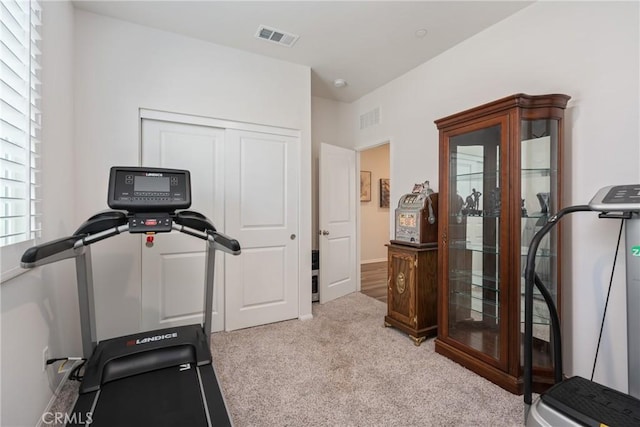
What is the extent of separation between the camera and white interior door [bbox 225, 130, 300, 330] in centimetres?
312

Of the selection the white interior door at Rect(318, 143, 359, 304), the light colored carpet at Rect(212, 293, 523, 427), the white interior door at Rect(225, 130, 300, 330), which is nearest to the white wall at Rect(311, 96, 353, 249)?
the white interior door at Rect(318, 143, 359, 304)

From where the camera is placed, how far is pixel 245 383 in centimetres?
216

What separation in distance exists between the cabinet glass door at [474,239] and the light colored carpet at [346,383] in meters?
0.35

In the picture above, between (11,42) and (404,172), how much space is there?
3.36 meters

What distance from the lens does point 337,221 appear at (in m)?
4.21

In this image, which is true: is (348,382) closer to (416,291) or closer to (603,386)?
(416,291)

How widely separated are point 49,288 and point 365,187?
211 inches

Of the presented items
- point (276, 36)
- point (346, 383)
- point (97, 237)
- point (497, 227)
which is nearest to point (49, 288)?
point (97, 237)

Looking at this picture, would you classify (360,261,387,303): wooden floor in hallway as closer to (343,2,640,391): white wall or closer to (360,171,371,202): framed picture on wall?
(360,171,371,202): framed picture on wall

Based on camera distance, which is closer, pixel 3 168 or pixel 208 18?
pixel 3 168

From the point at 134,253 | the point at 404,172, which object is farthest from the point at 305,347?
the point at 404,172

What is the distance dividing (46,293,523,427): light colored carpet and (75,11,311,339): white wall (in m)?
0.80

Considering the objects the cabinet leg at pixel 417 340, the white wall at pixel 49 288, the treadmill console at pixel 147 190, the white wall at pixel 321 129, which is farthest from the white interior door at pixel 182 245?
the cabinet leg at pixel 417 340

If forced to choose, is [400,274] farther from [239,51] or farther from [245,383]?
[239,51]
